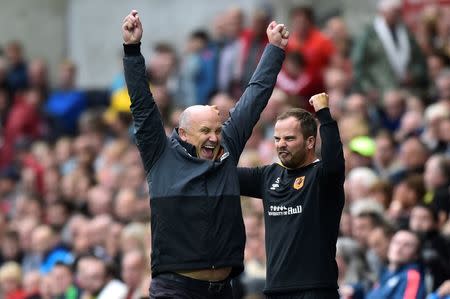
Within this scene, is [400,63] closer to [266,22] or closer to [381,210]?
[266,22]

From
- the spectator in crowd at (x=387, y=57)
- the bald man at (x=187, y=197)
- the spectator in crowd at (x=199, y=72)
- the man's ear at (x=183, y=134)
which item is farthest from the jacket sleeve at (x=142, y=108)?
the spectator in crowd at (x=199, y=72)

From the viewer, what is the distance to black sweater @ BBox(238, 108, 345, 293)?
926 cm

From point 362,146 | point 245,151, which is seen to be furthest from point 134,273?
point 245,151

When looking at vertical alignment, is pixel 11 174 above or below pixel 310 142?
below

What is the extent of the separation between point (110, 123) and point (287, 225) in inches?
383

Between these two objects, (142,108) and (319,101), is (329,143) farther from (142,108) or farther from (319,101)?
(142,108)

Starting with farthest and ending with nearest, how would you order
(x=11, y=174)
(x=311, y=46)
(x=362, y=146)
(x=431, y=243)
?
(x=11, y=174)
(x=311, y=46)
(x=362, y=146)
(x=431, y=243)

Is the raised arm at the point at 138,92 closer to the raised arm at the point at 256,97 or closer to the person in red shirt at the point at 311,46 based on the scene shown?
the raised arm at the point at 256,97

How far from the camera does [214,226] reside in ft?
29.9

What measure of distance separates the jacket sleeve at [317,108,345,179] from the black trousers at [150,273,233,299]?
41.5 inches

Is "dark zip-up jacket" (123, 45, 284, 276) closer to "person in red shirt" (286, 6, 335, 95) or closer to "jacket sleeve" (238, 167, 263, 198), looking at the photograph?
"jacket sleeve" (238, 167, 263, 198)

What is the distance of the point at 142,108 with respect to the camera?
921 centimetres

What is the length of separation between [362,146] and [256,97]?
517cm

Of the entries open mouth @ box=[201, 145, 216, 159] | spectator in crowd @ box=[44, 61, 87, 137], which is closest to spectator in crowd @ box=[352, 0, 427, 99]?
spectator in crowd @ box=[44, 61, 87, 137]
